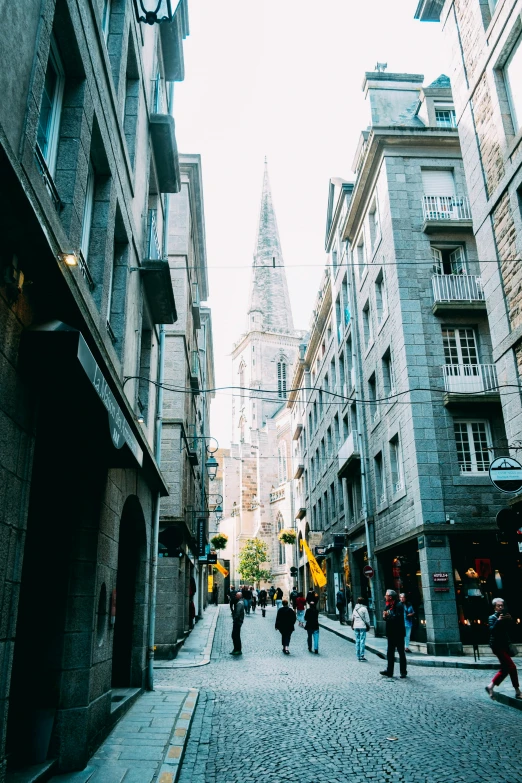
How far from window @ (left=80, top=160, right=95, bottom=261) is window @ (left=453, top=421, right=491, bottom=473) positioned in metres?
14.1

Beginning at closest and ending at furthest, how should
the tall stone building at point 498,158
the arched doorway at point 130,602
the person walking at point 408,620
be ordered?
1. the arched doorway at point 130,602
2. the tall stone building at point 498,158
3. the person walking at point 408,620

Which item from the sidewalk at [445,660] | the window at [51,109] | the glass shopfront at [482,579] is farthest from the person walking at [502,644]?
the window at [51,109]

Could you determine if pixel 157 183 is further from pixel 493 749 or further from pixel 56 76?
pixel 493 749

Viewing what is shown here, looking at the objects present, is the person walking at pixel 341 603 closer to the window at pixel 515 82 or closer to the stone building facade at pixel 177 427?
the stone building facade at pixel 177 427

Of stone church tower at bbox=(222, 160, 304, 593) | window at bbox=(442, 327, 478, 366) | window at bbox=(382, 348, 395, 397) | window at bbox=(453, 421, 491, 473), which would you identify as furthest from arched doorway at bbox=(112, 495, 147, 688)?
stone church tower at bbox=(222, 160, 304, 593)

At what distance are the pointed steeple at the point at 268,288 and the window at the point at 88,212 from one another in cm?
8988

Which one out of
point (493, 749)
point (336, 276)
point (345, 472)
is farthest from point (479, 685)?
point (336, 276)

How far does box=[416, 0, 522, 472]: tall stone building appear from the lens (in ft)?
44.2

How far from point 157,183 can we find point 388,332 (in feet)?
35.5

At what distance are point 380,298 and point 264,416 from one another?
71.1 meters

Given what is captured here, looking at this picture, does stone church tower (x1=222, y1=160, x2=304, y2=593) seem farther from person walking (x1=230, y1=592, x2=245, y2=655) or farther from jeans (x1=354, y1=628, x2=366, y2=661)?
jeans (x1=354, y1=628, x2=366, y2=661)

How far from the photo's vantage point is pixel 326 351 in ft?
121

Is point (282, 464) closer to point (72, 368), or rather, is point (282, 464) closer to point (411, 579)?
point (411, 579)

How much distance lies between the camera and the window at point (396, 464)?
21.5m
